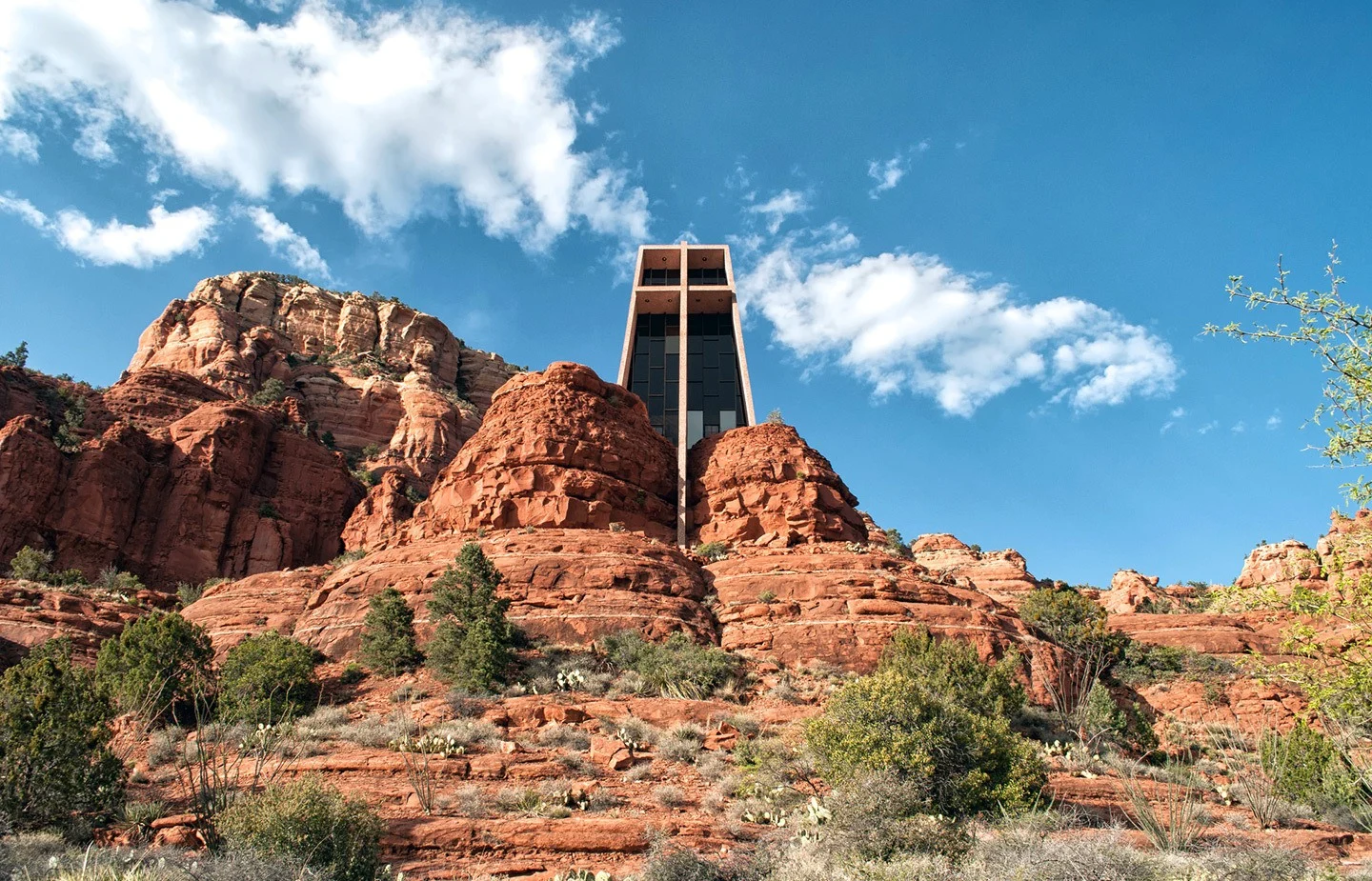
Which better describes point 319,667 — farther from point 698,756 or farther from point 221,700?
point 698,756

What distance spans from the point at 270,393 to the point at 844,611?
48.9 m

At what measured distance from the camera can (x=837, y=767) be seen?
13.8 metres

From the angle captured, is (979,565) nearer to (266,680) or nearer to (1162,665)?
(1162,665)

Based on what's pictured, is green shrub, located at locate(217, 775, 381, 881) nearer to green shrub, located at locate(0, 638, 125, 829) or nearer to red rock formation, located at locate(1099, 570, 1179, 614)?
green shrub, located at locate(0, 638, 125, 829)

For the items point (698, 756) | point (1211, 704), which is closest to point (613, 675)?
point (698, 756)

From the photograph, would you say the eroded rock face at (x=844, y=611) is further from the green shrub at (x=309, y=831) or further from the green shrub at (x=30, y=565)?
the green shrub at (x=30, y=565)

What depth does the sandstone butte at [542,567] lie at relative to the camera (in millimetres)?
14727

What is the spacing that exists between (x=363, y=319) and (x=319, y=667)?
62050 millimetres

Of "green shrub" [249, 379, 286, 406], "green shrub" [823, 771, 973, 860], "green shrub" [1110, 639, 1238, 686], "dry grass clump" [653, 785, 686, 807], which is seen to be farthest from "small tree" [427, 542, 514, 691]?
"green shrub" [249, 379, 286, 406]

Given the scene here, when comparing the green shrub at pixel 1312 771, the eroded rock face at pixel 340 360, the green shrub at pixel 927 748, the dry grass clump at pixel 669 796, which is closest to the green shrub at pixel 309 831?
the dry grass clump at pixel 669 796

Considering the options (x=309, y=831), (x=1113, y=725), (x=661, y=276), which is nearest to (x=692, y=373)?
(x=661, y=276)

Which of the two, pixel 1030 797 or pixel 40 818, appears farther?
pixel 1030 797

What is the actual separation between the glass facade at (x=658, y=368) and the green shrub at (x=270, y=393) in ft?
89.1

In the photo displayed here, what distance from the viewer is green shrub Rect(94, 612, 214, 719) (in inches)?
767
